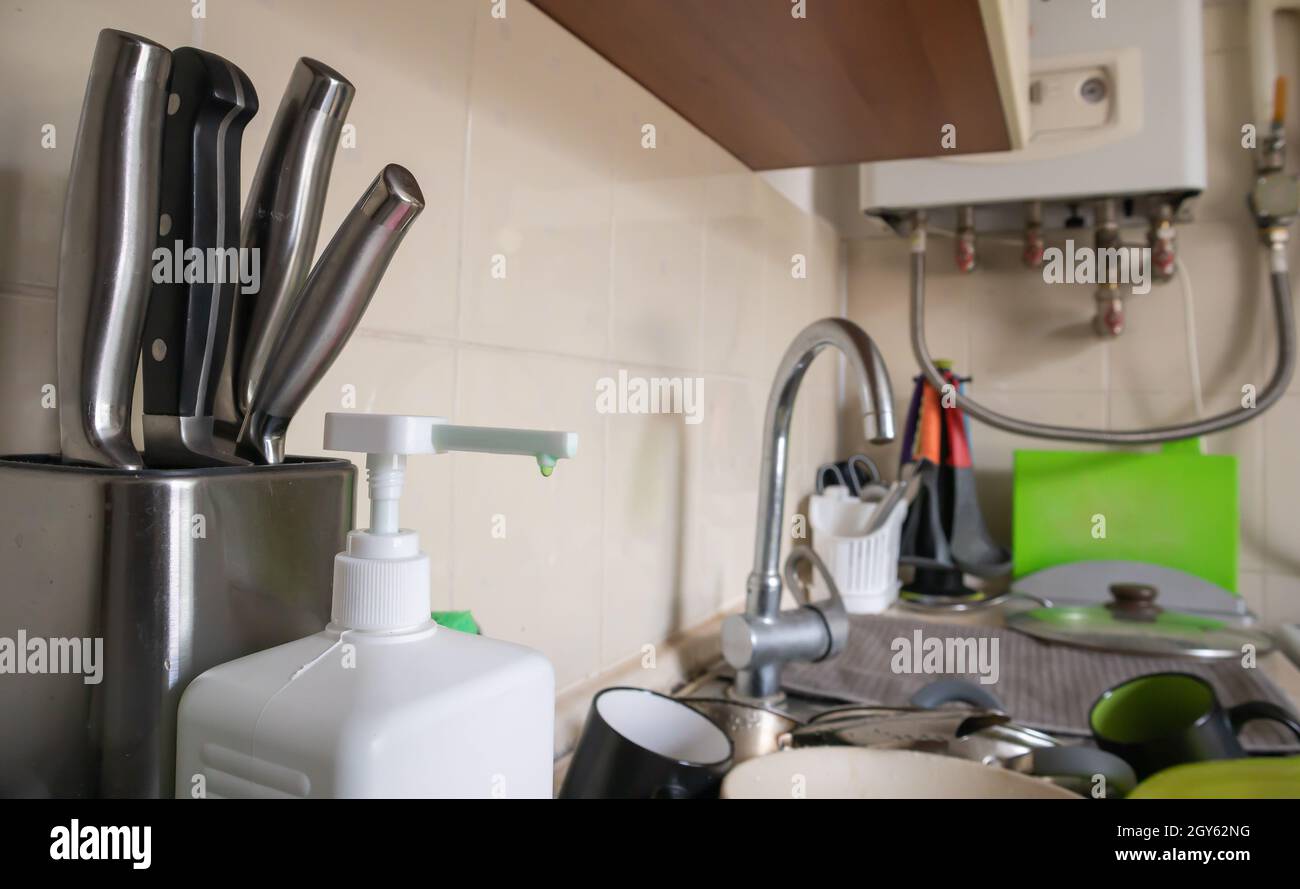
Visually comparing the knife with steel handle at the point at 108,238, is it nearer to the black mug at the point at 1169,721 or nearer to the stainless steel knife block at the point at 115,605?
the stainless steel knife block at the point at 115,605

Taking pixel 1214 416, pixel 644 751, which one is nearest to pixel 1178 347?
pixel 1214 416

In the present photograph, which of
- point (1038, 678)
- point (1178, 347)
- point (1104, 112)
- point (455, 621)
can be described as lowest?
point (1038, 678)

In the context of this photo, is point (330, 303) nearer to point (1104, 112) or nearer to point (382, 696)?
point (382, 696)

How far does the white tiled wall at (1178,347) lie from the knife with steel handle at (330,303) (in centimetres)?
126

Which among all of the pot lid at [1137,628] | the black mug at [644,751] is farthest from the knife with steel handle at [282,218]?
the pot lid at [1137,628]

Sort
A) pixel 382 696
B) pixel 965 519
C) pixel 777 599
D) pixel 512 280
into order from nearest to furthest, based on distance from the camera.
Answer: pixel 382 696 → pixel 512 280 → pixel 777 599 → pixel 965 519

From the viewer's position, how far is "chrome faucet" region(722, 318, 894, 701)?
0.75 metres

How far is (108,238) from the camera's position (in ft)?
0.80

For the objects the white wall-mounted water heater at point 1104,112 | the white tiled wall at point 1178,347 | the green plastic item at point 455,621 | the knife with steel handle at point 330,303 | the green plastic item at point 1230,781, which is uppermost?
the white wall-mounted water heater at point 1104,112

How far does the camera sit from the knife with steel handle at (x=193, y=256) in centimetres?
25

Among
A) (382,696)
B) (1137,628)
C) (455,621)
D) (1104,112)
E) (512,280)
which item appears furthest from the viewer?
(1104,112)

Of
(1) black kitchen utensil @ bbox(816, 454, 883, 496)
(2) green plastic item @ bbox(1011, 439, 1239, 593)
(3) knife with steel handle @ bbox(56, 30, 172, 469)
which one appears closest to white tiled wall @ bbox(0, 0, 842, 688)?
(3) knife with steel handle @ bbox(56, 30, 172, 469)

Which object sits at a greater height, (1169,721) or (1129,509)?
(1129,509)

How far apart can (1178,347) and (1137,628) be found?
521mm
